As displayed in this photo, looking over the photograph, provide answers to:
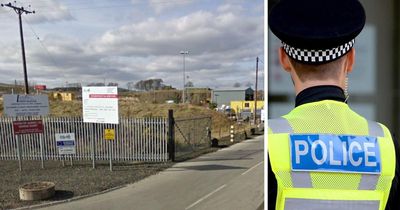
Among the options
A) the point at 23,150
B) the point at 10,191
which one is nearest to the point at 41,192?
the point at 10,191

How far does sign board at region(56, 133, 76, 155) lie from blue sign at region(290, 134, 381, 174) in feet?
6.50

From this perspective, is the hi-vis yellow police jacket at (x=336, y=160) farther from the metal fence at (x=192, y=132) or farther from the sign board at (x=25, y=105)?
the metal fence at (x=192, y=132)

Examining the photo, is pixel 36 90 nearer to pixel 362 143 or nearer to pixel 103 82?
pixel 103 82

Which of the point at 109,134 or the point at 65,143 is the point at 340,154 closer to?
the point at 65,143

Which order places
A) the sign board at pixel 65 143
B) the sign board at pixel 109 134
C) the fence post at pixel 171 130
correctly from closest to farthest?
the sign board at pixel 65 143 < the sign board at pixel 109 134 < the fence post at pixel 171 130

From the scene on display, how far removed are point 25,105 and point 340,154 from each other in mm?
1895

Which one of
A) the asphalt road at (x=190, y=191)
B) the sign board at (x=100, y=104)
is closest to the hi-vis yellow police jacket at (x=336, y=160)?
the asphalt road at (x=190, y=191)

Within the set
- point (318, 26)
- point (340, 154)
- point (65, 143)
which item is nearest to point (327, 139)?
point (340, 154)

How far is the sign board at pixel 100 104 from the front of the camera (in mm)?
2049

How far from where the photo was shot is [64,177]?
7.32ft

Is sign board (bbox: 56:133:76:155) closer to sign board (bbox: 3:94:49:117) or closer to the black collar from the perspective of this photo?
sign board (bbox: 3:94:49:117)

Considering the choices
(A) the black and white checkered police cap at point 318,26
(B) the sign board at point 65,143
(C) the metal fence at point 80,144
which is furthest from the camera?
(B) the sign board at point 65,143

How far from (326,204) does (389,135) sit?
9.7 inches

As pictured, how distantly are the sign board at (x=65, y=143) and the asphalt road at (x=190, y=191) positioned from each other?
1.38 ft
